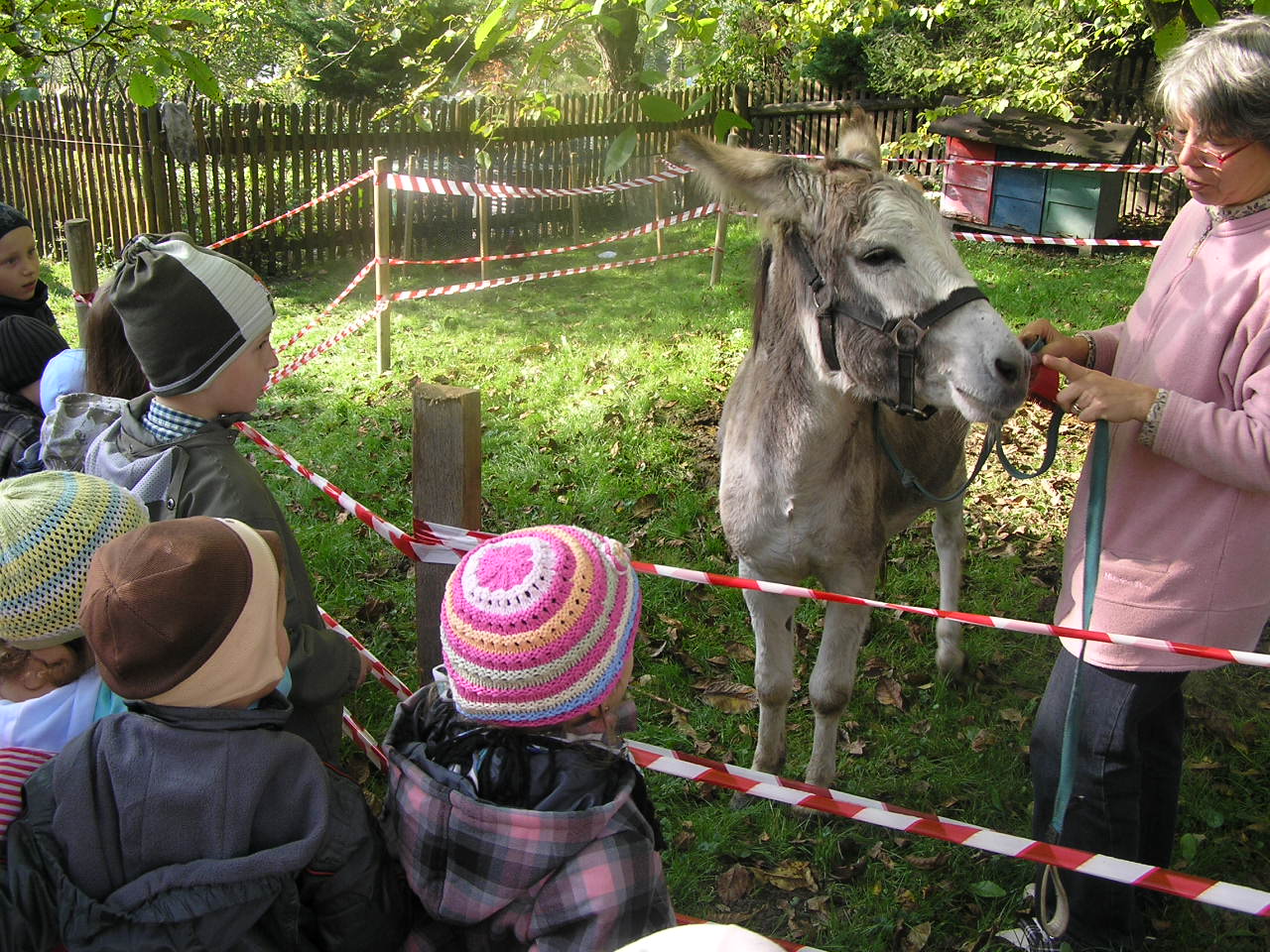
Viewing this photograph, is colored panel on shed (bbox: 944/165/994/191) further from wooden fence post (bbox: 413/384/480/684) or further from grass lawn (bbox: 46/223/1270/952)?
wooden fence post (bbox: 413/384/480/684)

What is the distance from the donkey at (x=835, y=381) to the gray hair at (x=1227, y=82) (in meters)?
0.65

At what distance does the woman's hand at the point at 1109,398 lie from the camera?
2.07m

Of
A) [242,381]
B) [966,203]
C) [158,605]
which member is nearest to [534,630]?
[158,605]

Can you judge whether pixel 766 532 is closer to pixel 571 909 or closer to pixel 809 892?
pixel 809 892

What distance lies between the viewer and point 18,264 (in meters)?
3.68

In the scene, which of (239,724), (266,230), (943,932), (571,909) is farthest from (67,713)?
(266,230)

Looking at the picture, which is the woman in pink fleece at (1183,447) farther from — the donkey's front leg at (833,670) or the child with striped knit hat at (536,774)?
the child with striped knit hat at (536,774)

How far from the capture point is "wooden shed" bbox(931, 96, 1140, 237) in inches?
452

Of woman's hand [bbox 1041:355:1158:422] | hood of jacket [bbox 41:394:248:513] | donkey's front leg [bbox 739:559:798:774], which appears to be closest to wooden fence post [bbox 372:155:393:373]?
hood of jacket [bbox 41:394:248:513]

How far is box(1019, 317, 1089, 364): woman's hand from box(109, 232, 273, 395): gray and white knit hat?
2.12m

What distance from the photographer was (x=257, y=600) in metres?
1.58

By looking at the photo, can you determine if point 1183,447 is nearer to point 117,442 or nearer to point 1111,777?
point 1111,777

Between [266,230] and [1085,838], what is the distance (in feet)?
38.9

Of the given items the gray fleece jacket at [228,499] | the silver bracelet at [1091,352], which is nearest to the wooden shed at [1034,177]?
Answer: the silver bracelet at [1091,352]
